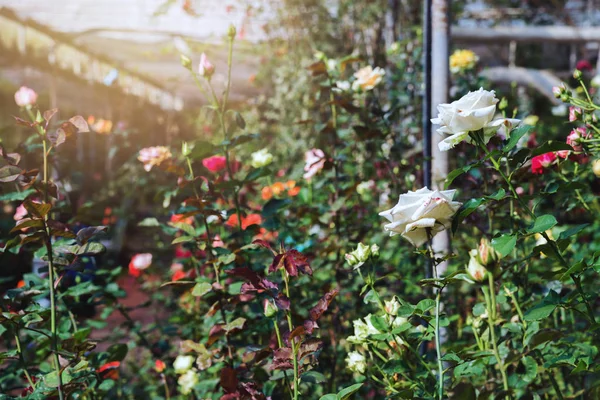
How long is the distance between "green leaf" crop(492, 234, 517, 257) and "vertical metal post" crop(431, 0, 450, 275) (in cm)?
75

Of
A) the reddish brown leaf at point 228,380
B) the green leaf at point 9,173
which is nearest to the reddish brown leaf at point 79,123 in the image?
the green leaf at point 9,173

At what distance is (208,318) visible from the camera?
1204mm

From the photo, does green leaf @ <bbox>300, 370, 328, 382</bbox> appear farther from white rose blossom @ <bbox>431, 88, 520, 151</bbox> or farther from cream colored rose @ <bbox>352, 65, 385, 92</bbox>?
cream colored rose @ <bbox>352, 65, 385, 92</bbox>

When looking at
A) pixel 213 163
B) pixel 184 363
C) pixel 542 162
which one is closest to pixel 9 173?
pixel 184 363

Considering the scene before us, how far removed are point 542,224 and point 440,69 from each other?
0.86 meters

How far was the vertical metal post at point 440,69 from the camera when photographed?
1.47m

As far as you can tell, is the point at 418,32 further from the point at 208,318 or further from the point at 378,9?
the point at 208,318

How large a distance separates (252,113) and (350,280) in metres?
3.50

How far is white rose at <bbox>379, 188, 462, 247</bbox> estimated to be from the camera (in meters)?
0.70

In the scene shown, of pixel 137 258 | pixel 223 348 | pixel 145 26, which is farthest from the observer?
pixel 145 26

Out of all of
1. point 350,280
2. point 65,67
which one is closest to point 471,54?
point 350,280

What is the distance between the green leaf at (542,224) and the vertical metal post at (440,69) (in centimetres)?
A: 74

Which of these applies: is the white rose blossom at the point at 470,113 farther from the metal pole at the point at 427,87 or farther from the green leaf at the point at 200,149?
the metal pole at the point at 427,87

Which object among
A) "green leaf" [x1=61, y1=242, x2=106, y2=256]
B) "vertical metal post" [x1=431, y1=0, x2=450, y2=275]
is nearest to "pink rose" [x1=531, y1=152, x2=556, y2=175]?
"vertical metal post" [x1=431, y1=0, x2=450, y2=275]
